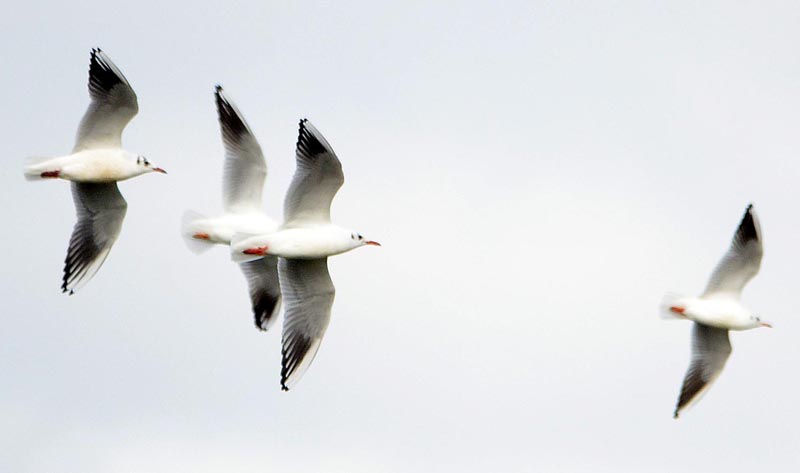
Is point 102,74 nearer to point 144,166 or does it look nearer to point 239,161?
point 144,166

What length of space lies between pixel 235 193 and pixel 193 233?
0.82m

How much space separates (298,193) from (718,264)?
5606 millimetres

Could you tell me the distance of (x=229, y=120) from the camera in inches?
1059

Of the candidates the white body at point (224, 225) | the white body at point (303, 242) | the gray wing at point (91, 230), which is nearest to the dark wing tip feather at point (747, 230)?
the white body at point (303, 242)

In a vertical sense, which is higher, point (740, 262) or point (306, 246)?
point (740, 262)

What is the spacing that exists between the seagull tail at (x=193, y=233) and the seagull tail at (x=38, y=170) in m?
2.18

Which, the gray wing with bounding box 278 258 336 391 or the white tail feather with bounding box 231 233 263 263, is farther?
the gray wing with bounding box 278 258 336 391

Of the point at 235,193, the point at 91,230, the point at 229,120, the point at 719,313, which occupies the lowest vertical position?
the point at 719,313

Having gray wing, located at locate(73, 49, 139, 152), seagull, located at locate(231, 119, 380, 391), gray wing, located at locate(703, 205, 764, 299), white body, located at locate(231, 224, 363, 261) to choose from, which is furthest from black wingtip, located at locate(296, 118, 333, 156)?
gray wing, located at locate(703, 205, 764, 299)

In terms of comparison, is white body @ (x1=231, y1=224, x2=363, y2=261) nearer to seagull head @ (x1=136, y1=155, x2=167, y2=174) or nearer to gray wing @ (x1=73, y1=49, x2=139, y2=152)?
seagull head @ (x1=136, y1=155, x2=167, y2=174)

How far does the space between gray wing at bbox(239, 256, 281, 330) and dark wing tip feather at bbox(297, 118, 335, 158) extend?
15.2 ft

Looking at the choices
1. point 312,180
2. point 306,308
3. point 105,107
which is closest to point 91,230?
Result: point 105,107

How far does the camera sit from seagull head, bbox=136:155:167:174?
83.7ft

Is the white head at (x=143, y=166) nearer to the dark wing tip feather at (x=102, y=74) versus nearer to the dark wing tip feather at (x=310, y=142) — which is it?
the dark wing tip feather at (x=102, y=74)
